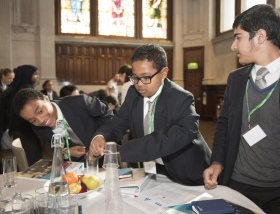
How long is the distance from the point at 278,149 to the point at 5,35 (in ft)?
33.1

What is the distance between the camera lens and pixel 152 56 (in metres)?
1.71

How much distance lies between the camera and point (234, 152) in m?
1.73

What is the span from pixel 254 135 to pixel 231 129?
15cm

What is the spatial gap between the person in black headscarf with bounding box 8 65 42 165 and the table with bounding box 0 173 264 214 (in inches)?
54.8

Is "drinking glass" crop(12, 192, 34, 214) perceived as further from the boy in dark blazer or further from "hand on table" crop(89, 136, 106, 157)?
the boy in dark blazer

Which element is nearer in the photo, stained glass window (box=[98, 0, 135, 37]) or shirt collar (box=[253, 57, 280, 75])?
shirt collar (box=[253, 57, 280, 75])

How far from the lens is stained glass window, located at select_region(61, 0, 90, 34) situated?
→ 10922 millimetres

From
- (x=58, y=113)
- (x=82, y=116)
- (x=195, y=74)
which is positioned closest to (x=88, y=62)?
(x=195, y=74)

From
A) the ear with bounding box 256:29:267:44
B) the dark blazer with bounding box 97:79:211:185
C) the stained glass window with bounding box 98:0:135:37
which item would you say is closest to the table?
the dark blazer with bounding box 97:79:211:185

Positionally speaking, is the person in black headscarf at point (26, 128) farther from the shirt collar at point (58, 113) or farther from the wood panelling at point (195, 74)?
the wood panelling at point (195, 74)

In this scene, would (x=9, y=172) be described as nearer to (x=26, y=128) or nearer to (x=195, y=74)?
(x=26, y=128)

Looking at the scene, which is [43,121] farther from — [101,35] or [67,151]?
[101,35]

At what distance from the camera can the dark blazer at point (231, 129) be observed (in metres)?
1.72

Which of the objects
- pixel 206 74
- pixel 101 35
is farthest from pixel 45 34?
pixel 206 74
